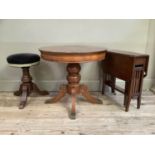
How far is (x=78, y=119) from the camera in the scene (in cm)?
185

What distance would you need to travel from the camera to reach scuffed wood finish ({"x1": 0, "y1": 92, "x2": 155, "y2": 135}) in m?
1.65

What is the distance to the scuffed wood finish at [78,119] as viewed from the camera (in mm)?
1646

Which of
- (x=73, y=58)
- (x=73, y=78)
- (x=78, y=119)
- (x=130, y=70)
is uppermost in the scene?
(x=73, y=58)

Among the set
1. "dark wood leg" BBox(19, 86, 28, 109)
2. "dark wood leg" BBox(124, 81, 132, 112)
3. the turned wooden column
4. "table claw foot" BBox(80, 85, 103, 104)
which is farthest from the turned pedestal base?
"dark wood leg" BBox(124, 81, 132, 112)

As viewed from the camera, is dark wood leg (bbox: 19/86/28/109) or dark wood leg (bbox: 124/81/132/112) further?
dark wood leg (bbox: 19/86/28/109)

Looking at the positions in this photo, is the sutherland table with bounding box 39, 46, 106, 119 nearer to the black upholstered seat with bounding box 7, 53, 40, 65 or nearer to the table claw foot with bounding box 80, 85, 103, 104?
the table claw foot with bounding box 80, 85, 103, 104

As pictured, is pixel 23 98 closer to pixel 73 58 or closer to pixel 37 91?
pixel 37 91

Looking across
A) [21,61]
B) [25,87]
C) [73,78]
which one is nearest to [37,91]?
[25,87]

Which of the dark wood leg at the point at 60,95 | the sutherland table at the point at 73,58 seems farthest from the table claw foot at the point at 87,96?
the dark wood leg at the point at 60,95

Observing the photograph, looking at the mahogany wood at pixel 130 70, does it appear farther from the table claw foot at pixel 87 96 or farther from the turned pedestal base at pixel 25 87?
the turned pedestal base at pixel 25 87

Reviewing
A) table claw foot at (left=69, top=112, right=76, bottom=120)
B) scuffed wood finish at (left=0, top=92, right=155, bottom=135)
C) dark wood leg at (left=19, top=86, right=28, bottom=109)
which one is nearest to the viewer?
scuffed wood finish at (left=0, top=92, right=155, bottom=135)

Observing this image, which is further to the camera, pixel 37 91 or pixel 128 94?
pixel 37 91

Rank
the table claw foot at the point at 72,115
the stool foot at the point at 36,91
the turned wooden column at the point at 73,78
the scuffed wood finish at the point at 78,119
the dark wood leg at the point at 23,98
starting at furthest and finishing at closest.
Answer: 1. the stool foot at the point at 36,91
2. the dark wood leg at the point at 23,98
3. the turned wooden column at the point at 73,78
4. the table claw foot at the point at 72,115
5. the scuffed wood finish at the point at 78,119
